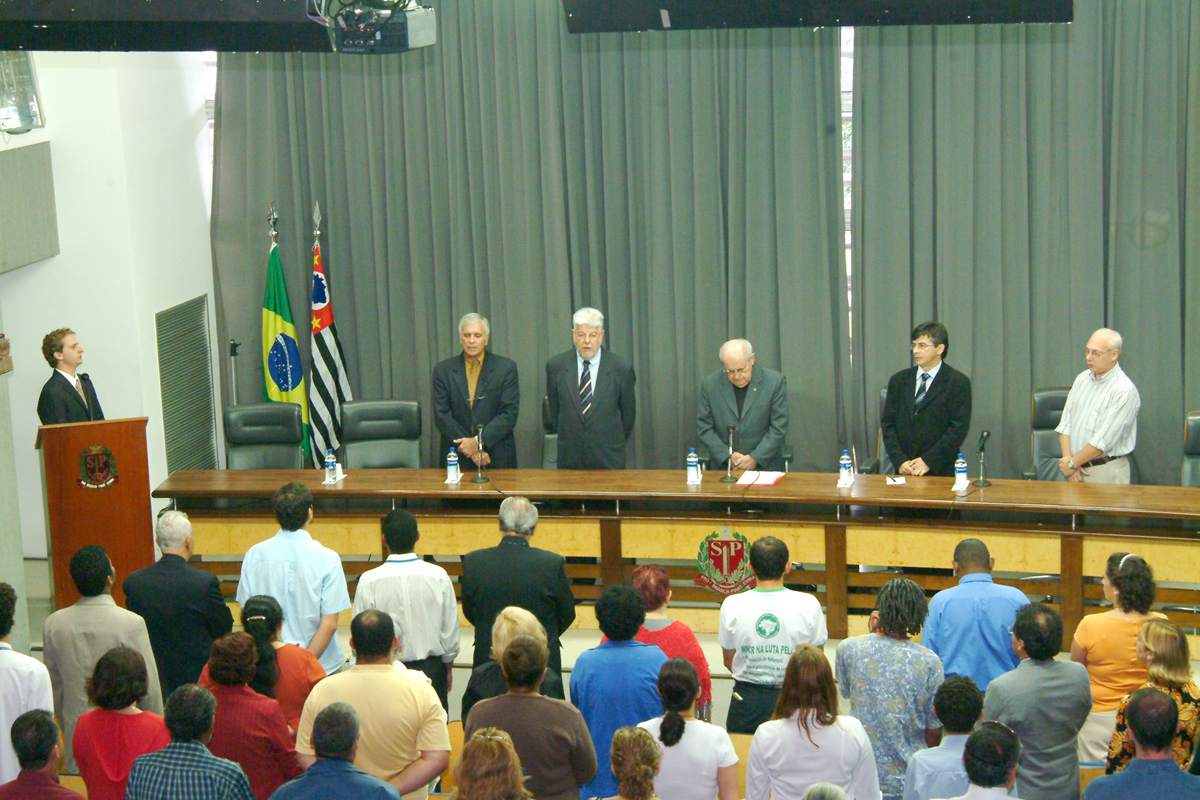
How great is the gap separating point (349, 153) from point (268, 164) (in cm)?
57

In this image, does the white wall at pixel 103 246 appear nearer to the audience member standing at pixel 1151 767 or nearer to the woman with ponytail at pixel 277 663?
the woman with ponytail at pixel 277 663

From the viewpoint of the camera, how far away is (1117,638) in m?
3.97

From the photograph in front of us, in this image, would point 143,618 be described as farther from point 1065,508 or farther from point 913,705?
point 1065,508

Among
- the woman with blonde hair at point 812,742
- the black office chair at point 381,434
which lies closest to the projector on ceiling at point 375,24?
the black office chair at point 381,434

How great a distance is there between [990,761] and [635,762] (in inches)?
33.2

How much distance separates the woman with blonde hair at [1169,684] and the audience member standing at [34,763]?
2780 mm

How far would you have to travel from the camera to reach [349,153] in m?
8.21

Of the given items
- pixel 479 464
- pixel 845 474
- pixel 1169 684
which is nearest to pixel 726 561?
pixel 845 474

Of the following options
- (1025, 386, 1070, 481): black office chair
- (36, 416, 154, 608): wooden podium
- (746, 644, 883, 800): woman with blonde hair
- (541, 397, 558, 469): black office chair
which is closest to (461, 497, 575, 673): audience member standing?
(746, 644, 883, 800): woman with blonde hair

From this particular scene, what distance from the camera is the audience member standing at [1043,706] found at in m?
3.49

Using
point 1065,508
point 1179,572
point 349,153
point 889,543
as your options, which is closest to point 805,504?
point 889,543

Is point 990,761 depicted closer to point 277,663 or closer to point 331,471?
point 277,663

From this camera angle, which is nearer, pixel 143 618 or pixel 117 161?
pixel 143 618

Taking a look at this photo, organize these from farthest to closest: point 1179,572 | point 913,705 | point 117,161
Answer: point 117,161, point 1179,572, point 913,705
